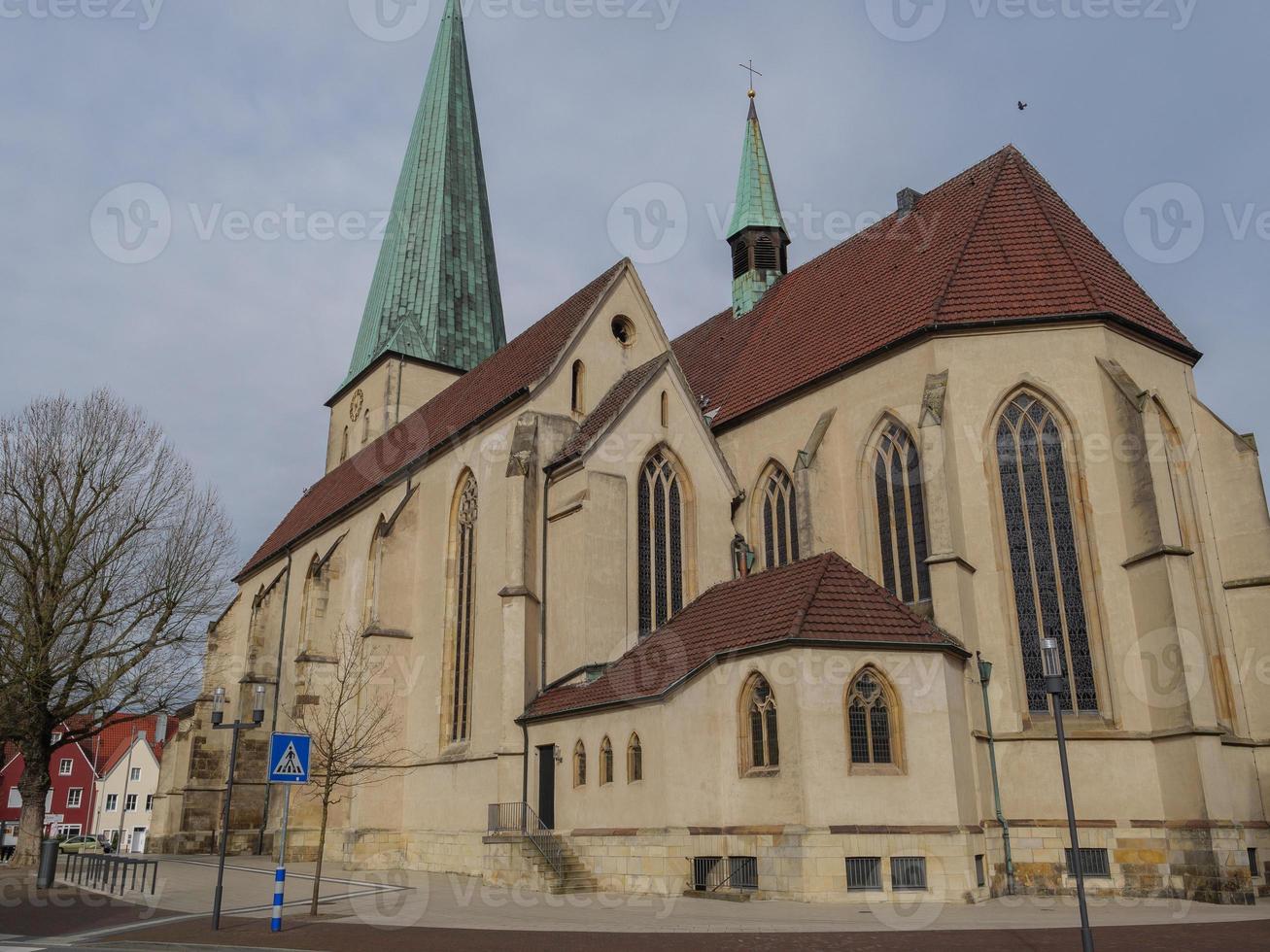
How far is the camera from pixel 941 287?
21.6 metres

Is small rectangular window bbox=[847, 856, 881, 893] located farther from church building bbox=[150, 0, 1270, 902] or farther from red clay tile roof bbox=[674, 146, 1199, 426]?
red clay tile roof bbox=[674, 146, 1199, 426]

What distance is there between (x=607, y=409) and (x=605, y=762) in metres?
8.61

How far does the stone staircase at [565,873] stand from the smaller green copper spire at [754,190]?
23278mm

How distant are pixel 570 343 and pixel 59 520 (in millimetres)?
14711

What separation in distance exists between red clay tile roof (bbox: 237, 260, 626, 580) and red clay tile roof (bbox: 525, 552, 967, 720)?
7195 mm

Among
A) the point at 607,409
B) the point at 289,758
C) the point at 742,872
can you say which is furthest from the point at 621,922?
the point at 607,409

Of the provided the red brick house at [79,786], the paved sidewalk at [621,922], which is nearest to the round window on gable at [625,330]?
the paved sidewalk at [621,922]

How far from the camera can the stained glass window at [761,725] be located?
16359mm

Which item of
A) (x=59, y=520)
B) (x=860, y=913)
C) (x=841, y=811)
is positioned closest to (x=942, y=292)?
(x=841, y=811)

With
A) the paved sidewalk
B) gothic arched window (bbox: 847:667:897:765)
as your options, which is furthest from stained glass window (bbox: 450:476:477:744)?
gothic arched window (bbox: 847:667:897:765)

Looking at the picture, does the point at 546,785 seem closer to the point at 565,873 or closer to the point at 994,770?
the point at 565,873

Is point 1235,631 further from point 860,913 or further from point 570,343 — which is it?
point 570,343

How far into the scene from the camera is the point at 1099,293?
2070 cm

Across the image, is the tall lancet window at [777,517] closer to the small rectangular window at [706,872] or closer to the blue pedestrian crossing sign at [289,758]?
the small rectangular window at [706,872]
